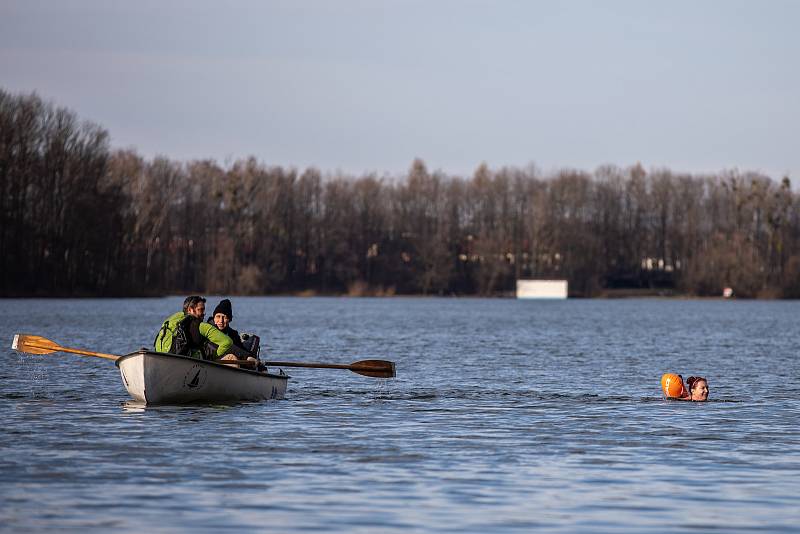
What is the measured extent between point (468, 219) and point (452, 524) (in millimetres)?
155939

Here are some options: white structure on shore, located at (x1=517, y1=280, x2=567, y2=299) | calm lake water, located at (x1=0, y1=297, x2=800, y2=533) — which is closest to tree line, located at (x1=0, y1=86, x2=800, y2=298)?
white structure on shore, located at (x1=517, y1=280, x2=567, y2=299)

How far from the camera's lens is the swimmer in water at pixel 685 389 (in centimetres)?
2705

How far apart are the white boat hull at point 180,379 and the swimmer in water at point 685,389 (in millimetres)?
8578

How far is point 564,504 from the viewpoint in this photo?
47.2 ft

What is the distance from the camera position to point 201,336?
23.4 meters

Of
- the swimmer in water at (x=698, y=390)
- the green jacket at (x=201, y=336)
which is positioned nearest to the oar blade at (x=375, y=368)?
the green jacket at (x=201, y=336)

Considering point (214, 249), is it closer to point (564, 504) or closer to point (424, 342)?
point (424, 342)

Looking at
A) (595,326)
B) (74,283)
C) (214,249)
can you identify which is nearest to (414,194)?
(214,249)

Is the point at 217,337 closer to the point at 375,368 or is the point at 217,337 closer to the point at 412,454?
the point at 375,368

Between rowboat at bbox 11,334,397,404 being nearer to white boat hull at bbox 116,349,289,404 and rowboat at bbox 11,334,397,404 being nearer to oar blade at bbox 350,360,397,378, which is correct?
white boat hull at bbox 116,349,289,404

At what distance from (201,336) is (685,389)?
412 inches

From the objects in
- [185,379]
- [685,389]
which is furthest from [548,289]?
[185,379]

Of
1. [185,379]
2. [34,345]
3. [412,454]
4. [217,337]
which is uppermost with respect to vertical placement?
[217,337]

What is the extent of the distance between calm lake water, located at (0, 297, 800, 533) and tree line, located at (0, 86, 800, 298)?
4179 inches
